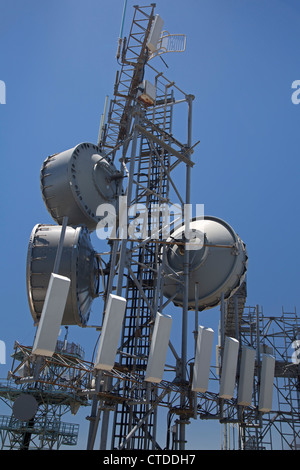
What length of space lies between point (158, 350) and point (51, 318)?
3.94m

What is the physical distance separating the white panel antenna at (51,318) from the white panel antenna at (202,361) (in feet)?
20.2

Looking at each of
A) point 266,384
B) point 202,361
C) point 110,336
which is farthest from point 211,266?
point 110,336

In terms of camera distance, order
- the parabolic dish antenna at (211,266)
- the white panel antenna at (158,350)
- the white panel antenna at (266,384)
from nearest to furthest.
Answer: the white panel antenna at (158,350), the white panel antenna at (266,384), the parabolic dish antenna at (211,266)

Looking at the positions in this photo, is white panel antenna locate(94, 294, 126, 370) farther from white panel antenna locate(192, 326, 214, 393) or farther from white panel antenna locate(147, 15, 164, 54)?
white panel antenna locate(147, 15, 164, 54)

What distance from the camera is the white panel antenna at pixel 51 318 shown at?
13836 mm

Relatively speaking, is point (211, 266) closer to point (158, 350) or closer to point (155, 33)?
point (158, 350)

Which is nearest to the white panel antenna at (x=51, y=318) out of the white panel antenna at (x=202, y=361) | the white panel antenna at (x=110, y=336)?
the white panel antenna at (x=110, y=336)

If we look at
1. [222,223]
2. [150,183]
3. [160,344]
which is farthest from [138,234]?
[160,344]

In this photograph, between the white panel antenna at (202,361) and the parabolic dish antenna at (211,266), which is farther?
the parabolic dish antenna at (211,266)

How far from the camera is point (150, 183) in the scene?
24.3 m

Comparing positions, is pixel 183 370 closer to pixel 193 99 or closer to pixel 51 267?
pixel 51 267

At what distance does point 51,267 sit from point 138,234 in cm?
533

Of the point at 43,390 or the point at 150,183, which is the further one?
the point at 43,390

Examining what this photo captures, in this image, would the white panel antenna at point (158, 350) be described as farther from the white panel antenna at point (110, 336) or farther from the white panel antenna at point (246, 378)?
the white panel antenna at point (246, 378)
